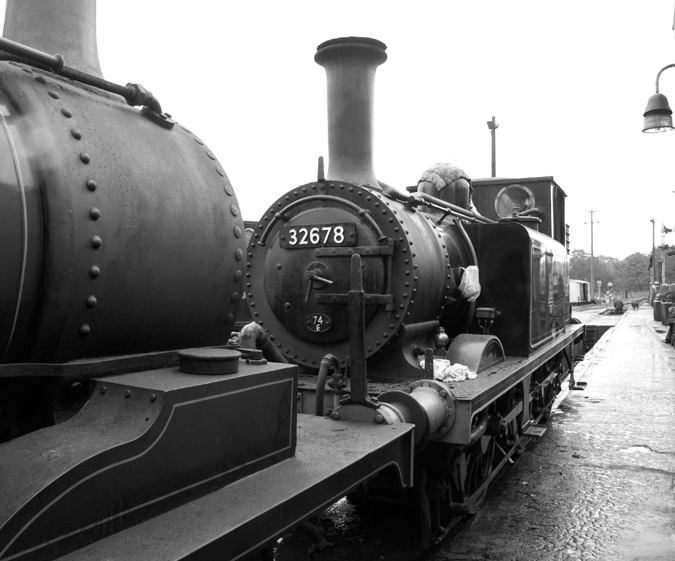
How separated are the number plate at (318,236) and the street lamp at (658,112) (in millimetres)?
6476

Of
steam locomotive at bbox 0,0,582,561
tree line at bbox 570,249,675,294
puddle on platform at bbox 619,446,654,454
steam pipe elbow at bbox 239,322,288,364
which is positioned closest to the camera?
steam locomotive at bbox 0,0,582,561

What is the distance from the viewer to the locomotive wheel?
4285mm

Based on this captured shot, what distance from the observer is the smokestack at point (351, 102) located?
5.00m

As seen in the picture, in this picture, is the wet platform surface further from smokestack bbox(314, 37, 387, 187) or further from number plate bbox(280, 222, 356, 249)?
smokestack bbox(314, 37, 387, 187)

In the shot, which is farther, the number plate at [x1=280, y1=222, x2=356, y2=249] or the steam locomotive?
the number plate at [x1=280, y1=222, x2=356, y2=249]

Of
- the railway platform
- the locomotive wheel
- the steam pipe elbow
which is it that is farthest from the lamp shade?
the steam pipe elbow

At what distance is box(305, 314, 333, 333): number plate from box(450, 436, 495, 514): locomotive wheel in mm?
1294

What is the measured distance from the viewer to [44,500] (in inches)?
54.7

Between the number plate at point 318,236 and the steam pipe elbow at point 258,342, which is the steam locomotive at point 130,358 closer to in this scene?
the steam pipe elbow at point 258,342

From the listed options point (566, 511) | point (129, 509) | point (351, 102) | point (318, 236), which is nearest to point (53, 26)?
point (129, 509)

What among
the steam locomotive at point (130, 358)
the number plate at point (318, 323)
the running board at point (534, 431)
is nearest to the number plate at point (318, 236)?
the number plate at point (318, 323)

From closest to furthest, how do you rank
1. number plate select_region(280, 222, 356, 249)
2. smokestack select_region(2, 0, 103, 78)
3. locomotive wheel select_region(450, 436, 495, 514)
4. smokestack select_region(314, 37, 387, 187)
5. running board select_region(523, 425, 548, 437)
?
1. smokestack select_region(2, 0, 103, 78)
2. locomotive wheel select_region(450, 436, 495, 514)
3. number plate select_region(280, 222, 356, 249)
4. smokestack select_region(314, 37, 387, 187)
5. running board select_region(523, 425, 548, 437)

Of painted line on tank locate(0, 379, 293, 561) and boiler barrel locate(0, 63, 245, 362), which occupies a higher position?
boiler barrel locate(0, 63, 245, 362)

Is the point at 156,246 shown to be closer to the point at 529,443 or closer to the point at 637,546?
the point at 637,546
